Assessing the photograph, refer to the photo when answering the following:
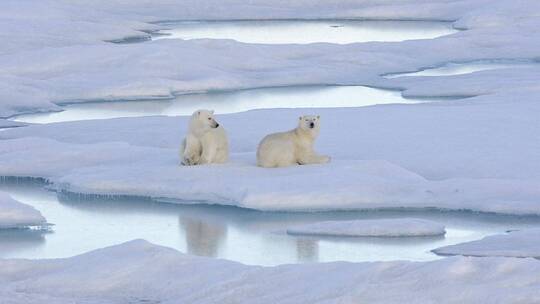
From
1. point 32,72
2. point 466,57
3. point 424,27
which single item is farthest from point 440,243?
point 424,27

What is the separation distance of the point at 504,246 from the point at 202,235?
195 centimetres

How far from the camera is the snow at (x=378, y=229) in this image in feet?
28.1

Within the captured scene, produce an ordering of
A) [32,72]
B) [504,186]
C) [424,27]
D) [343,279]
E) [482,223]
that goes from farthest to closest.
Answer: [424,27]
[32,72]
[504,186]
[482,223]
[343,279]

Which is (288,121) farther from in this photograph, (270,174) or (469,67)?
(469,67)

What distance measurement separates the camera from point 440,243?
8.38m

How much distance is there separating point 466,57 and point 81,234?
12.5 meters

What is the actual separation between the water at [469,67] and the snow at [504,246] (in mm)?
10289

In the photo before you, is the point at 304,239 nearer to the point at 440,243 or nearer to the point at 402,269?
the point at 440,243

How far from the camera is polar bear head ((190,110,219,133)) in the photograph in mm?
10094

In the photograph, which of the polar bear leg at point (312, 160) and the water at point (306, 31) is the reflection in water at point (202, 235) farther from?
the water at point (306, 31)

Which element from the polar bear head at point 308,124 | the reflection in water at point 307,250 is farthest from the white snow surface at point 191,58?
the reflection in water at point 307,250

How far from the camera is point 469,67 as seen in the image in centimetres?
1958

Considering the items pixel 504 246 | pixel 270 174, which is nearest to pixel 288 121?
pixel 270 174

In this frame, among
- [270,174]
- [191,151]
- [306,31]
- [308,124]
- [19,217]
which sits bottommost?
[19,217]
